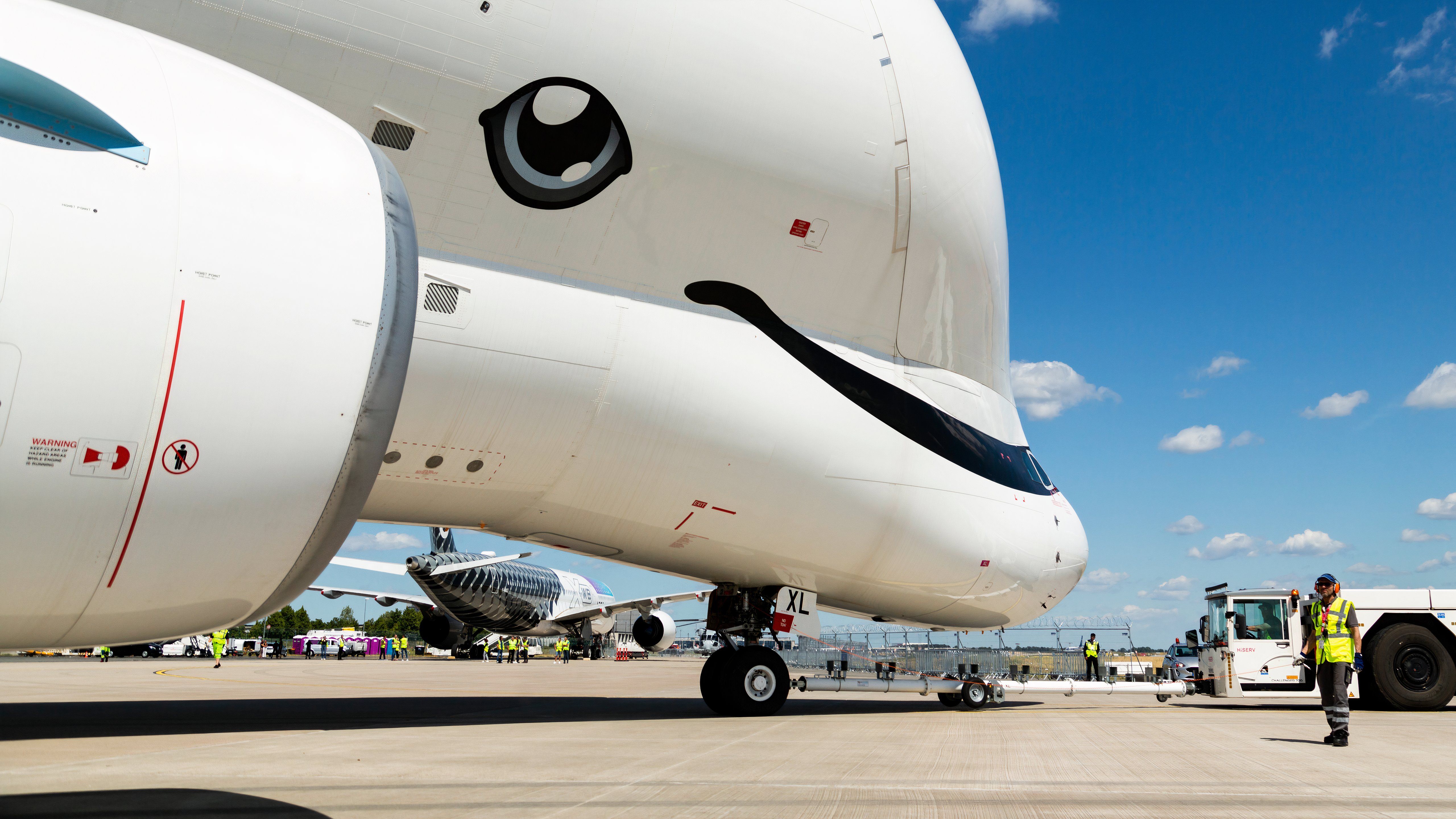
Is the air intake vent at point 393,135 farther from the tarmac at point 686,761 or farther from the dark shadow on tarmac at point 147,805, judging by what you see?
the dark shadow on tarmac at point 147,805

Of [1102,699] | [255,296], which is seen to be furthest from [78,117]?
[1102,699]

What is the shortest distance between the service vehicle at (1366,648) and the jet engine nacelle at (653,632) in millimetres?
21902

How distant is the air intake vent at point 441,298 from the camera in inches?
338

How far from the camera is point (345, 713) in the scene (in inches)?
484

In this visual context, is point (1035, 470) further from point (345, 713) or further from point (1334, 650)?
point (345, 713)

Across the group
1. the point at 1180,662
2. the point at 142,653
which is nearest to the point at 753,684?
the point at 1180,662

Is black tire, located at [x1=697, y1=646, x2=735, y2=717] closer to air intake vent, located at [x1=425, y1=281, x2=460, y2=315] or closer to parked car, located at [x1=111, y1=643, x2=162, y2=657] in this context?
air intake vent, located at [x1=425, y1=281, x2=460, y2=315]

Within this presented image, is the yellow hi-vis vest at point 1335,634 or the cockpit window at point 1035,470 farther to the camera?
the cockpit window at point 1035,470

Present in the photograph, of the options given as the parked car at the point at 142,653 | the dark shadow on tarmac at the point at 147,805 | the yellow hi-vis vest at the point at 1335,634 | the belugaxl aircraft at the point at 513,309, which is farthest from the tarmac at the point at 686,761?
the parked car at the point at 142,653

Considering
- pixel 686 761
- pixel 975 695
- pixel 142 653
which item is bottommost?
pixel 142 653

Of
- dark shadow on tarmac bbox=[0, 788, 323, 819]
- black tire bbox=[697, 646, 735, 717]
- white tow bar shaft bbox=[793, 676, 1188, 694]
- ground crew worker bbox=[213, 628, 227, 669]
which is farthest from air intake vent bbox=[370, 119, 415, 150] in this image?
ground crew worker bbox=[213, 628, 227, 669]

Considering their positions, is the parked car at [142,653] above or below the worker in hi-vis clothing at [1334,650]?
below

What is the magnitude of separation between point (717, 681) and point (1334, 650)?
689 centimetres

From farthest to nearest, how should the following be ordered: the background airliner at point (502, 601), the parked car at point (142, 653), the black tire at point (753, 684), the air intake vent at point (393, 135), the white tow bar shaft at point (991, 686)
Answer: the parked car at point (142, 653), the background airliner at point (502, 601), the white tow bar shaft at point (991, 686), the black tire at point (753, 684), the air intake vent at point (393, 135)
